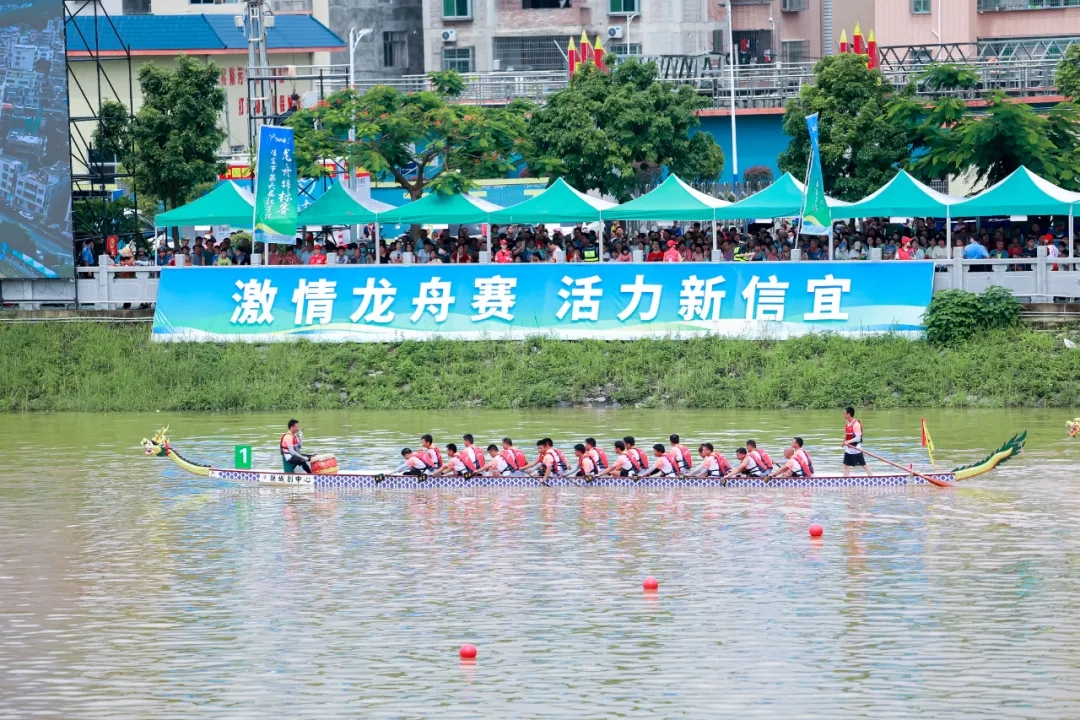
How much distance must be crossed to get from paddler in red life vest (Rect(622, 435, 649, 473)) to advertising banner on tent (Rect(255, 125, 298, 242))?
1449 centimetres

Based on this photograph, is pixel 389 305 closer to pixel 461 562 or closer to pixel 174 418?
pixel 174 418

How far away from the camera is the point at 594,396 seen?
125 ft

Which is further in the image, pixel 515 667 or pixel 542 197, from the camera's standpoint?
pixel 542 197

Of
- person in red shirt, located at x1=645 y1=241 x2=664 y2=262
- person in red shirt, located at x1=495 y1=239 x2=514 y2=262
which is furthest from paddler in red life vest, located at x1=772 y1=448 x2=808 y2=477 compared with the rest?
person in red shirt, located at x1=495 y1=239 x2=514 y2=262

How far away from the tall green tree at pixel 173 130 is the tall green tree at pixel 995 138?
62.0ft

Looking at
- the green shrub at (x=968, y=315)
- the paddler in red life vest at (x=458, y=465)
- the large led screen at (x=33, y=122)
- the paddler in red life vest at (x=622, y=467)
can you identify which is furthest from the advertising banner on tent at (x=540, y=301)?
the paddler in red life vest at (x=458, y=465)

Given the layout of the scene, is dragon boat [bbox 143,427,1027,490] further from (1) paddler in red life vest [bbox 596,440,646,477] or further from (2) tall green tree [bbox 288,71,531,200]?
(2) tall green tree [bbox 288,71,531,200]

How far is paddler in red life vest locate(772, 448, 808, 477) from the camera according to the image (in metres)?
28.7

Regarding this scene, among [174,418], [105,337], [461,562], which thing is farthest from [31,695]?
[105,337]

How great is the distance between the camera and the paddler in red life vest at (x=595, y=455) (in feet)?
97.4

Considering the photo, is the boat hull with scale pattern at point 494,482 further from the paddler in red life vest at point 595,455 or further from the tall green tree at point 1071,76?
the tall green tree at point 1071,76

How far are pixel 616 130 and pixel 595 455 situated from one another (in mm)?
22171

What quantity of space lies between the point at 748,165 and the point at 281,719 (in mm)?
49541

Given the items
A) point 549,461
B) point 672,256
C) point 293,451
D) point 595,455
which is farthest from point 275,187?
point 595,455
